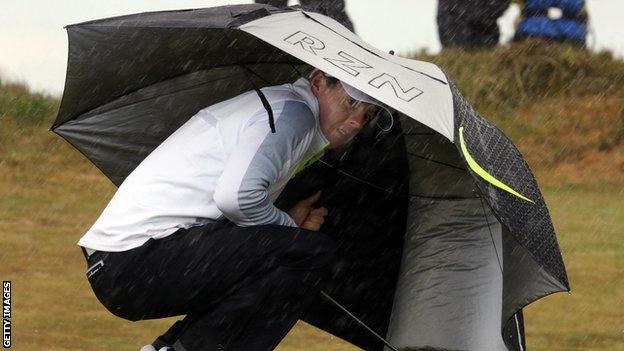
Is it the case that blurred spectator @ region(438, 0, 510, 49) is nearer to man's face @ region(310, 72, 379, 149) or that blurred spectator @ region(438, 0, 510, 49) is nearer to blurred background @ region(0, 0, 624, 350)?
blurred background @ region(0, 0, 624, 350)

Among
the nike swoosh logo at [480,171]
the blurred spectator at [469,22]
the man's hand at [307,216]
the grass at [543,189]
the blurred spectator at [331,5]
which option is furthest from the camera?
the blurred spectator at [469,22]

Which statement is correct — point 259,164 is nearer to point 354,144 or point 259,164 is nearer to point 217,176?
point 217,176

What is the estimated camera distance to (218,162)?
199 inches

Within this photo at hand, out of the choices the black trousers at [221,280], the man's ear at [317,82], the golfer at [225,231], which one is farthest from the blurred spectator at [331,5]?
the black trousers at [221,280]

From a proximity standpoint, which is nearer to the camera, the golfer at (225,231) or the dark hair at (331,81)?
the golfer at (225,231)

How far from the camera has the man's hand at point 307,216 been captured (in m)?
5.62

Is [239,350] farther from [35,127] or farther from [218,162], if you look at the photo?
[35,127]

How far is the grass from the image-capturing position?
25.8 feet

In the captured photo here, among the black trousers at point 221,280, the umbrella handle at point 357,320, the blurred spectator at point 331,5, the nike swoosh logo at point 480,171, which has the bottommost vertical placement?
the blurred spectator at point 331,5

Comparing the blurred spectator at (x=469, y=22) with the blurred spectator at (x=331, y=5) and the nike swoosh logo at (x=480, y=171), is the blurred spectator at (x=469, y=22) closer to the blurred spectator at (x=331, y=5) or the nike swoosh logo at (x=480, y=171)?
the blurred spectator at (x=331, y=5)

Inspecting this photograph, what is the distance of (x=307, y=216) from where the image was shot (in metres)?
5.67

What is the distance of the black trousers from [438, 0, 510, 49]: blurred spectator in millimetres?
9091

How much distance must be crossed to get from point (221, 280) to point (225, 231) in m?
0.16

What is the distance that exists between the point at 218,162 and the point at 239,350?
639mm
